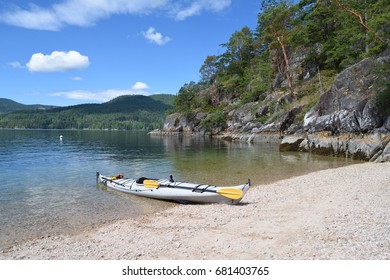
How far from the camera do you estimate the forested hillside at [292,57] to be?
34.8 meters

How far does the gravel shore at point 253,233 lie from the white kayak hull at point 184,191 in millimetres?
605

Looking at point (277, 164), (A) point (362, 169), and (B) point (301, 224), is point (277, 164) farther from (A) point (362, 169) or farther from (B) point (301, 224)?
(B) point (301, 224)

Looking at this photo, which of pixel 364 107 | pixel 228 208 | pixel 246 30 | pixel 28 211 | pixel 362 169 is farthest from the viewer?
pixel 246 30

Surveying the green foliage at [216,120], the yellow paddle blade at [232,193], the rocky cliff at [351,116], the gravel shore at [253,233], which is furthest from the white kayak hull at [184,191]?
the green foliage at [216,120]

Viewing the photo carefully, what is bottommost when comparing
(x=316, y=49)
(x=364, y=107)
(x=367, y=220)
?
(x=367, y=220)

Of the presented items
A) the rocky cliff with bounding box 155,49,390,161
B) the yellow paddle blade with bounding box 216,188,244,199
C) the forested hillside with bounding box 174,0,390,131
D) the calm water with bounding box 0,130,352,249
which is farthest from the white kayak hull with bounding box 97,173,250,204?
the forested hillside with bounding box 174,0,390,131

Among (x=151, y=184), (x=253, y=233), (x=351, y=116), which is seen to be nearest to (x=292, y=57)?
(x=351, y=116)

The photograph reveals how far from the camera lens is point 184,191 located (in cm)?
1522

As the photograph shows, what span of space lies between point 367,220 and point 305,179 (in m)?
10.3

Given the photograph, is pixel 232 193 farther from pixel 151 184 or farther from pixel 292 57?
pixel 292 57

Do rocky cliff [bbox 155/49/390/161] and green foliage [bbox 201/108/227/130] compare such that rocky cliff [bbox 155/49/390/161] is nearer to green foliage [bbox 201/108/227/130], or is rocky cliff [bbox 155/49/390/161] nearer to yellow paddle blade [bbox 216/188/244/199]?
yellow paddle blade [bbox 216/188/244/199]

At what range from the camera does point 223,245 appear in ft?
27.3

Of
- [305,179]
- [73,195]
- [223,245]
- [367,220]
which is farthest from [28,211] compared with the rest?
[305,179]

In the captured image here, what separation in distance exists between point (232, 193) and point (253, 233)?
178 inches
